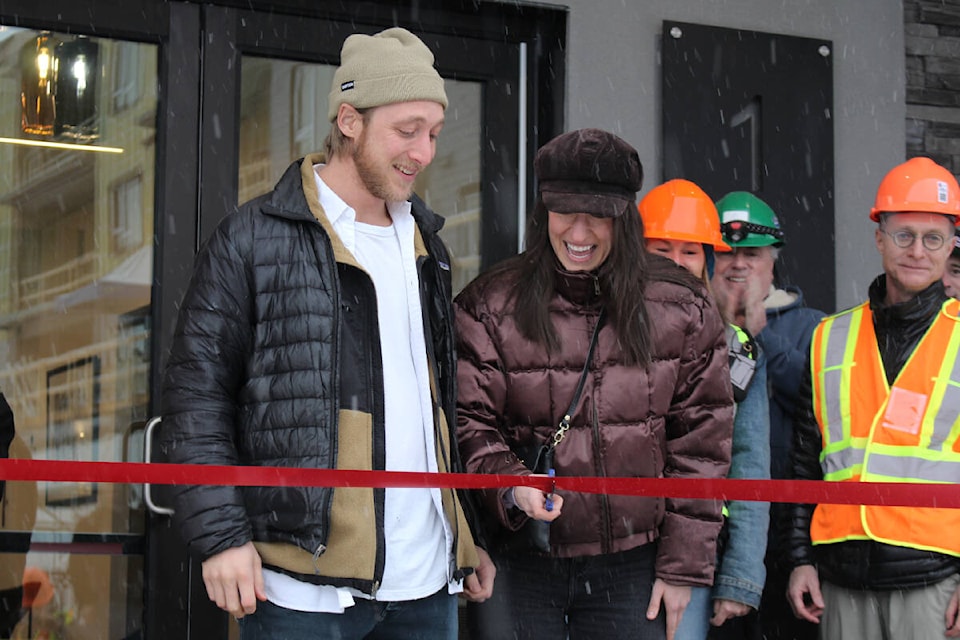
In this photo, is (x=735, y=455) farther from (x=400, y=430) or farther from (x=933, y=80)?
(x=933, y=80)

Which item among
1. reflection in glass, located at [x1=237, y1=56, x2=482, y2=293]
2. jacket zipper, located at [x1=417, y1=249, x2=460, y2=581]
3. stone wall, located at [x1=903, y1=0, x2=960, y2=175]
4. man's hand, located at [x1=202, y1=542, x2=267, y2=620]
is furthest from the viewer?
stone wall, located at [x1=903, y1=0, x2=960, y2=175]

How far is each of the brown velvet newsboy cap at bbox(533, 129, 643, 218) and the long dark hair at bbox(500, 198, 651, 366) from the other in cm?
8

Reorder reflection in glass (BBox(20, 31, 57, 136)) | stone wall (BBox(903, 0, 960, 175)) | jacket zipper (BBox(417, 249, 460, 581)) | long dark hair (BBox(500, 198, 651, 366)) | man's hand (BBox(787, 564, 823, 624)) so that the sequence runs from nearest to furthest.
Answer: jacket zipper (BBox(417, 249, 460, 581))
long dark hair (BBox(500, 198, 651, 366))
man's hand (BBox(787, 564, 823, 624))
reflection in glass (BBox(20, 31, 57, 136))
stone wall (BBox(903, 0, 960, 175))

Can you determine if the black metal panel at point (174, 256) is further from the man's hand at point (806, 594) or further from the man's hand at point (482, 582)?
the man's hand at point (806, 594)

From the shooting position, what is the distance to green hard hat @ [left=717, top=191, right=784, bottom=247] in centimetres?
455

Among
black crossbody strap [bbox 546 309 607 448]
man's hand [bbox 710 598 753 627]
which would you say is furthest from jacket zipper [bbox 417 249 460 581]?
man's hand [bbox 710 598 753 627]

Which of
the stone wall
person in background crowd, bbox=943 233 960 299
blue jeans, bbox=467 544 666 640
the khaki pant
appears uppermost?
the stone wall

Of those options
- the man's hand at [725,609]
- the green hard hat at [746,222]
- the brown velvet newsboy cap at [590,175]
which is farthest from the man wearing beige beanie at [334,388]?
the green hard hat at [746,222]

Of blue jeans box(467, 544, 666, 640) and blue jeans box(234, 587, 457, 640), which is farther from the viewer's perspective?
blue jeans box(467, 544, 666, 640)

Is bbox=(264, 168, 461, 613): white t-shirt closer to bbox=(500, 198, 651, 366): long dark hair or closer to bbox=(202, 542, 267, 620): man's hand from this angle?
bbox=(202, 542, 267, 620): man's hand

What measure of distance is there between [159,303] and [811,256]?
8.67 ft

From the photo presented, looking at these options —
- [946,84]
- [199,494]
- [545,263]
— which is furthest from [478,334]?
[946,84]

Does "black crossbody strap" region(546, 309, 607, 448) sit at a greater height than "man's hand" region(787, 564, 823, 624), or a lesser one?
greater

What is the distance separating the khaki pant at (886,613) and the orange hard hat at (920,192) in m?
1.12
